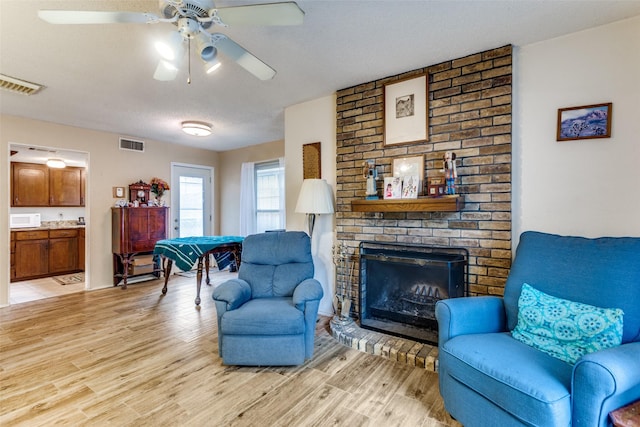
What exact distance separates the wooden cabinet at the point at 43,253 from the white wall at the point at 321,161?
188 inches

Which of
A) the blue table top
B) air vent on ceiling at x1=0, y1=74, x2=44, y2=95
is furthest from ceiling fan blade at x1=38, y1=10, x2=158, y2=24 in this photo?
the blue table top

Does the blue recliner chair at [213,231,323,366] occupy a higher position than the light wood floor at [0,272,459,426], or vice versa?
the blue recliner chair at [213,231,323,366]

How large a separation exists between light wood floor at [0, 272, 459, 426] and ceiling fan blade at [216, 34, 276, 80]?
2097 mm

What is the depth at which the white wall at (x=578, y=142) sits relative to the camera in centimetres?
Result: 196

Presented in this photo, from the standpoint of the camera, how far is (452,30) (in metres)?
2.09

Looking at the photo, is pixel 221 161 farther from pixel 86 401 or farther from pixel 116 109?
pixel 86 401

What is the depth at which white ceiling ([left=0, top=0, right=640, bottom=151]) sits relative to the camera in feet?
6.08

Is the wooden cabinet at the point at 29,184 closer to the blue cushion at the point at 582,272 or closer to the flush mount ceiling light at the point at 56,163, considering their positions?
the flush mount ceiling light at the point at 56,163

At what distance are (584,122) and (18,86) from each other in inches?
188

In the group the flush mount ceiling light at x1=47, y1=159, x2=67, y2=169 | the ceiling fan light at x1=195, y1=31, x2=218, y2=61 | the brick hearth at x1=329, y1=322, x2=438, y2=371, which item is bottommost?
the brick hearth at x1=329, y1=322, x2=438, y2=371

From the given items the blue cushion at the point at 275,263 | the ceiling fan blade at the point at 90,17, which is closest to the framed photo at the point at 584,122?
the blue cushion at the point at 275,263

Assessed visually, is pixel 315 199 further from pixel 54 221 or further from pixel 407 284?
pixel 54 221

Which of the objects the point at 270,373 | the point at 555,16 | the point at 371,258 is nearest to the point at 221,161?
the point at 371,258

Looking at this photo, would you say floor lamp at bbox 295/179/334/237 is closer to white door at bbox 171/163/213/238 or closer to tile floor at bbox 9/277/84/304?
white door at bbox 171/163/213/238
